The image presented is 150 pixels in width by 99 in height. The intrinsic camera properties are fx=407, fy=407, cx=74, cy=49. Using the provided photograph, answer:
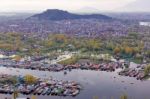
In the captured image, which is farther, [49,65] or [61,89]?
[49,65]

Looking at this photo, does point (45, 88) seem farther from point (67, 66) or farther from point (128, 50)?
point (128, 50)

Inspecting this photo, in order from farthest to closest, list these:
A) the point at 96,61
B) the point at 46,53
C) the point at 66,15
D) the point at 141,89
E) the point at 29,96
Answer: the point at 66,15 → the point at 46,53 → the point at 96,61 → the point at 141,89 → the point at 29,96

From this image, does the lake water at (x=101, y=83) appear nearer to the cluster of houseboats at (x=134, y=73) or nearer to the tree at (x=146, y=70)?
the cluster of houseboats at (x=134, y=73)

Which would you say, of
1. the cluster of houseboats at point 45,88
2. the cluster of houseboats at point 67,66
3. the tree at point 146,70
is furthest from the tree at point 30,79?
the tree at point 146,70

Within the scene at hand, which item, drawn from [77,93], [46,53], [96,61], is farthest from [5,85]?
[46,53]

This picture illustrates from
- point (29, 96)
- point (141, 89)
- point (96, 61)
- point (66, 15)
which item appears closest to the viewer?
point (29, 96)

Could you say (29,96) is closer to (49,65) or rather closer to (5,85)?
(5,85)

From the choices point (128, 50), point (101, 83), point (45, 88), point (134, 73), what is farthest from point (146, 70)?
point (45, 88)
